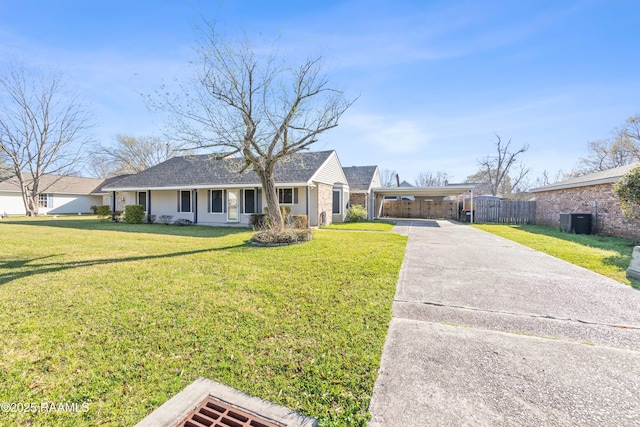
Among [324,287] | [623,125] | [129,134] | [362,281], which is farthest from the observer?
[129,134]

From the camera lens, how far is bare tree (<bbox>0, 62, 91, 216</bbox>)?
24203mm

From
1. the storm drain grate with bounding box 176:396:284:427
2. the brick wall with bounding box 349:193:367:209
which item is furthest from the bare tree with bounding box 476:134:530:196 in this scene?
the storm drain grate with bounding box 176:396:284:427

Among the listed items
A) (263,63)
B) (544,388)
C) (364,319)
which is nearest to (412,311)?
(364,319)

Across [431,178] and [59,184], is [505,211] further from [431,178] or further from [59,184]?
[59,184]

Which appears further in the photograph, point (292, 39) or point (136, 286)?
point (292, 39)

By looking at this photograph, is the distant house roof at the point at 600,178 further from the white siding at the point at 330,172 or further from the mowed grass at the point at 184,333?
the white siding at the point at 330,172

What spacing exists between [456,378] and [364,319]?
50.9 inches

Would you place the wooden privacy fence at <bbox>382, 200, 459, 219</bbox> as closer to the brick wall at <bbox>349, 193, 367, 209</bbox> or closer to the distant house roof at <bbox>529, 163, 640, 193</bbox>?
the brick wall at <bbox>349, 193, 367, 209</bbox>

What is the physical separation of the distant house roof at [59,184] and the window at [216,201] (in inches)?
1015

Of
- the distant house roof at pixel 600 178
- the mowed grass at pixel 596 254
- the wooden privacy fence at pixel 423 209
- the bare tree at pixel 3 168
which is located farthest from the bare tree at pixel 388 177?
the bare tree at pixel 3 168

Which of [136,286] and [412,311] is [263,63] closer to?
[136,286]

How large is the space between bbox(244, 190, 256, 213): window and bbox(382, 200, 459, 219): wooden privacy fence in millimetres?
15130

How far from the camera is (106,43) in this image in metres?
8.84

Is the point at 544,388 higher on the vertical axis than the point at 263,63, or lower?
lower
